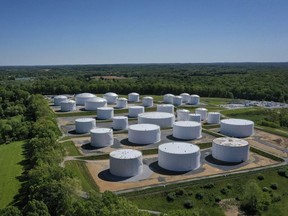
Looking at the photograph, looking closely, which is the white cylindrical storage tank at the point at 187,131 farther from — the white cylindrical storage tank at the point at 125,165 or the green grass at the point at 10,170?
the green grass at the point at 10,170

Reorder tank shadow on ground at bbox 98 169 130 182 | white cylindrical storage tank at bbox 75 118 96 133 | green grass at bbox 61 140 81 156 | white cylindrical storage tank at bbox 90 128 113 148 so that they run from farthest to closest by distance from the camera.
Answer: white cylindrical storage tank at bbox 75 118 96 133, white cylindrical storage tank at bbox 90 128 113 148, green grass at bbox 61 140 81 156, tank shadow on ground at bbox 98 169 130 182

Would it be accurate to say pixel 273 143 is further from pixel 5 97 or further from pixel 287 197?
pixel 5 97

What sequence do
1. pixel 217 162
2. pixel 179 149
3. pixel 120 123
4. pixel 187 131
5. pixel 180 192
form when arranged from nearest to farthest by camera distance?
pixel 180 192
pixel 179 149
pixel 217 162
pixel 187 131
pixel 120 123

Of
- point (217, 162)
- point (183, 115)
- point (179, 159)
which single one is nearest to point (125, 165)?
point (179, 159)

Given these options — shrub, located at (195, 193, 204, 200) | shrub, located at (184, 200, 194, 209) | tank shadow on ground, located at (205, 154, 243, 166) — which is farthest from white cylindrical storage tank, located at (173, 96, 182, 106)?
shrub, located at (184, 200, 194, 209)

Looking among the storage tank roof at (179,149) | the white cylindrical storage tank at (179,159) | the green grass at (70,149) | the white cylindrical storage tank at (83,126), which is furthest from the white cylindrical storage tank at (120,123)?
the white cylindrical storage tank at (179,159)

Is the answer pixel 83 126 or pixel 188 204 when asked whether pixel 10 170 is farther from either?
pixel 188 204

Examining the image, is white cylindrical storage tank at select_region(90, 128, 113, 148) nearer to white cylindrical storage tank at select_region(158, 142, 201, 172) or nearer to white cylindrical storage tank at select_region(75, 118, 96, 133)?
white cylindrical storage tank at select_region(75, 118, 96, 133)
